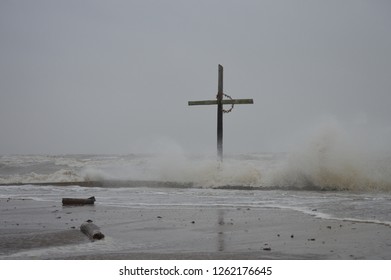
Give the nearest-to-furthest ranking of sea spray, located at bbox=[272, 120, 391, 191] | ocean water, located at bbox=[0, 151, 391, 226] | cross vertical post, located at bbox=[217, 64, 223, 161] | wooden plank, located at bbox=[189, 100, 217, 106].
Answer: ocean water, located at bbox=[0, 151, 391, 226], sea spray, located at bbox=[272, 120, 391, 191], cross vertical post, located at bbox=[217, 64, 223, 161], wooden plank, located at bbox=[189, 100, 217, 106]

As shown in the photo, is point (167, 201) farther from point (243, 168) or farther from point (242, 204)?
point (243, 168)

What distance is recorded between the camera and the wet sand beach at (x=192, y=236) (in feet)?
17.2

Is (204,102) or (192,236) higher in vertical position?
(204,102)

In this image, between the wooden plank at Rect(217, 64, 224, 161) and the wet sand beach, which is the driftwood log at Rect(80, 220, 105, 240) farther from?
the wooden plank at Rect(217, 64, 224, 161)

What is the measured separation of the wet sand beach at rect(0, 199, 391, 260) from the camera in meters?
5.25

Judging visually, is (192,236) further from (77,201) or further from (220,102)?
(220,102)

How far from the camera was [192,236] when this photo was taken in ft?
21.3

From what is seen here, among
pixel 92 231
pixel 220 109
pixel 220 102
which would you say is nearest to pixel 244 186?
pixel 220 109

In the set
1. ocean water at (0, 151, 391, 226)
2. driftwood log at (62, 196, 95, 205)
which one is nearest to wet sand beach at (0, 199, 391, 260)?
driftwood log at (62, 196, 95, 205)

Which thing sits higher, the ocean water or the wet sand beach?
the ocean water

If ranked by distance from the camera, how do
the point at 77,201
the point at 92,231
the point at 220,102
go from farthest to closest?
the point at 220,102
the point at 77,201
the point at 92,231

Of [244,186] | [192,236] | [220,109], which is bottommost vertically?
[192,236]
